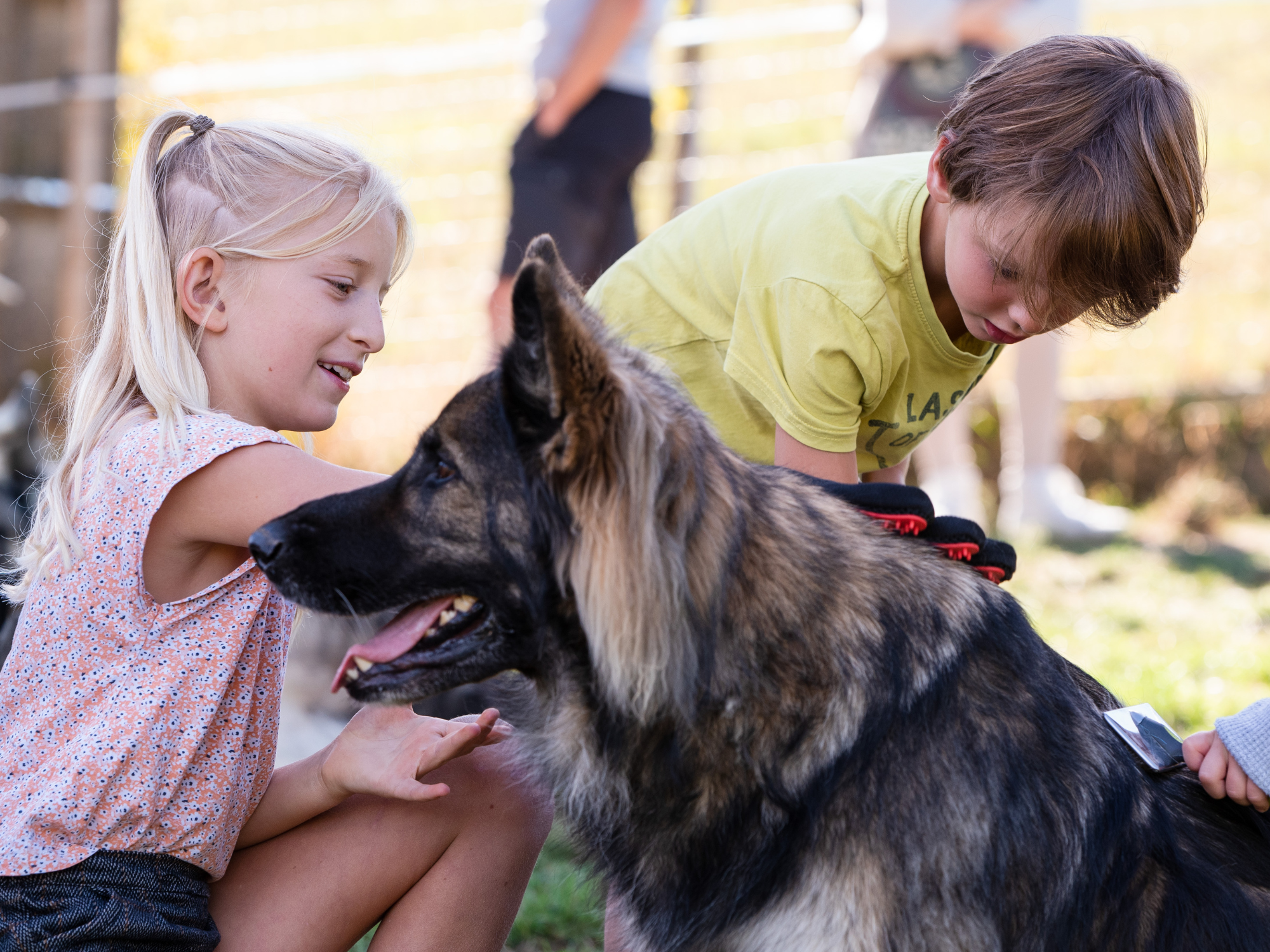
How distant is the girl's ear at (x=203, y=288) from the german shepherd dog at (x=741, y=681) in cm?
50

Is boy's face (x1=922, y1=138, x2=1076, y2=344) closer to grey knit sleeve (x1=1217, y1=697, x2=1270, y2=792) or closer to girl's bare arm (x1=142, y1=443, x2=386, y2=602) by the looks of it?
grey knit sleeve (x1=1217, y1=697, x2=1270, y2=792)

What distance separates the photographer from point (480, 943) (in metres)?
2.24

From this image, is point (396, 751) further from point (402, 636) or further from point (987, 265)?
point (987, 265)

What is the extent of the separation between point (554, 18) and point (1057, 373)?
300cm

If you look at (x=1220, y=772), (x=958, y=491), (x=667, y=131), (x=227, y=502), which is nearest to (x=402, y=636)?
(x=227, y=502)

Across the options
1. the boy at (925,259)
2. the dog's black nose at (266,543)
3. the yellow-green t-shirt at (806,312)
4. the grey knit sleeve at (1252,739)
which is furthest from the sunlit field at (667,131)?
the dog's black nose at (266,543)

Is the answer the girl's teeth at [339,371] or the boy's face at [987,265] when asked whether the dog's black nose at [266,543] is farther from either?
the boy's face at [987,265]

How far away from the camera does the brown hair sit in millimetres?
2178

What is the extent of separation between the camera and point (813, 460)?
241 centimetres

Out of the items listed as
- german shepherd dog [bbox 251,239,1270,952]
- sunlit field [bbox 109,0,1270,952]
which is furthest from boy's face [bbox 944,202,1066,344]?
sunlit field [bbox 109,0,1270,952]

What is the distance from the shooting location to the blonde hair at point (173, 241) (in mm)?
2127

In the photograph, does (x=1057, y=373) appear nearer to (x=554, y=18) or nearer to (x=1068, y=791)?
(x=554, y=18)

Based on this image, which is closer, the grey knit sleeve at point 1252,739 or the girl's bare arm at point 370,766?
the grey knit sleeve at point 1252,739

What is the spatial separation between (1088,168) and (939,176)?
308 millimetres
